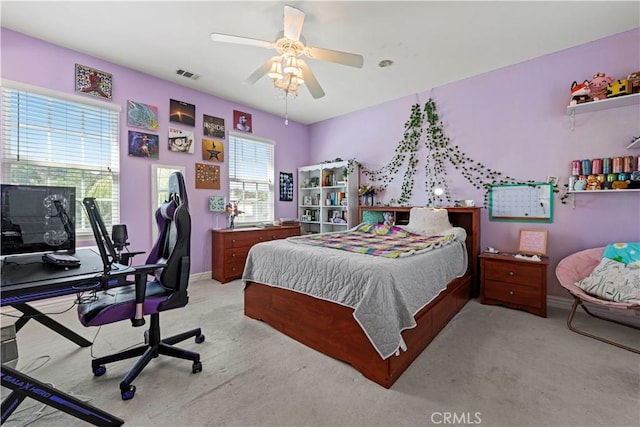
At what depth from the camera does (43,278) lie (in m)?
1.25

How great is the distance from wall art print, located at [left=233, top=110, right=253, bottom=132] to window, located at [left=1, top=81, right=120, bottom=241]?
5.19ft

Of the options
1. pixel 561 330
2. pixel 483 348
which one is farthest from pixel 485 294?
pixel 483 348

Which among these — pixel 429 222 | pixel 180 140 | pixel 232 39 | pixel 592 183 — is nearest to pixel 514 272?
pixel 429 222

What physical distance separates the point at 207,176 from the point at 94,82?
163cm

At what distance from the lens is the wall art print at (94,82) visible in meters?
3.00


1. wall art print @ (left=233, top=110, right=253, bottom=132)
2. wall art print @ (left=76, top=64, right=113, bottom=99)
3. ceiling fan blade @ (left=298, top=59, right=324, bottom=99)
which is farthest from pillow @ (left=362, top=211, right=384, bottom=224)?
wall art print @ (left=76, top=64, right=113, bottom=99)

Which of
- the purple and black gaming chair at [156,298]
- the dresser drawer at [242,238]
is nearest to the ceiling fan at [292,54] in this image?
the purple and black gaming chair at [156,298]

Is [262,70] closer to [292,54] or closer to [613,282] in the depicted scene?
[292,54]

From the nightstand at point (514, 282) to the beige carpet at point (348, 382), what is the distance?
0.36 m

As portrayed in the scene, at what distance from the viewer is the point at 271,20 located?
8.02ft

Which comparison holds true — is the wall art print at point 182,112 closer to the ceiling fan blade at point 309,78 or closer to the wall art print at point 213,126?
the wall art print at point 213,126

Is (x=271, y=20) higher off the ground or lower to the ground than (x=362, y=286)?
higher

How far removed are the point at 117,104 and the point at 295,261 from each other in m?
2.98

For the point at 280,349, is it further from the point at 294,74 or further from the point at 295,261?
the point at 294,74
